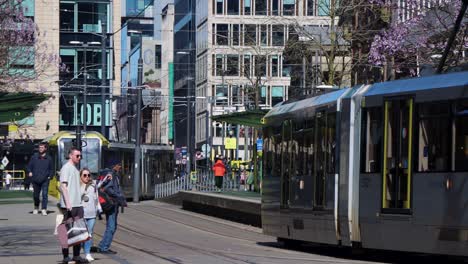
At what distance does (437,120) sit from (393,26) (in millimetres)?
14942

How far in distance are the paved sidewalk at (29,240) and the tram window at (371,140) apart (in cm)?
423

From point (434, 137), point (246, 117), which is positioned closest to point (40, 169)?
point (246, 117)

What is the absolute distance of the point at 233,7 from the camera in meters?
104

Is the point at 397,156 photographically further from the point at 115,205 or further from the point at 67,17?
the point at 67,17

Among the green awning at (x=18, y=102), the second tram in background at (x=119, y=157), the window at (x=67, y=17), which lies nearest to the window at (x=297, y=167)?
the green awning at (x=18, y=102)

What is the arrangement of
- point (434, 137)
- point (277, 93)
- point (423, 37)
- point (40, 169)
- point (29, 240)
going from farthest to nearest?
point (277, 93), point (40, 169), point (423, 37), point (29, 240), point (434, 137)

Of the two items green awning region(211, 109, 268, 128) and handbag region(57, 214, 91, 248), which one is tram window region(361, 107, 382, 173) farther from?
green awning region(211, 109, 268, 128)

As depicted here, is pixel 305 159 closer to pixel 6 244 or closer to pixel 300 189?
pixel 300 189

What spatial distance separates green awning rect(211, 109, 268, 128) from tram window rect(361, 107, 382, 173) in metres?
15.3

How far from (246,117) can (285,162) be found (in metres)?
12.4

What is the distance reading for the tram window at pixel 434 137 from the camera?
16.8m

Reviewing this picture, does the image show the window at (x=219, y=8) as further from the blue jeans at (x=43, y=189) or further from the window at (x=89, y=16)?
the blue jeans at (x=43, y=189)

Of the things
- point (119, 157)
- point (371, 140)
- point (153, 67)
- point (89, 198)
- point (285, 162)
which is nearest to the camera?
point (89, 198)

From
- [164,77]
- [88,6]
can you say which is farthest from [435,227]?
[164,77]
